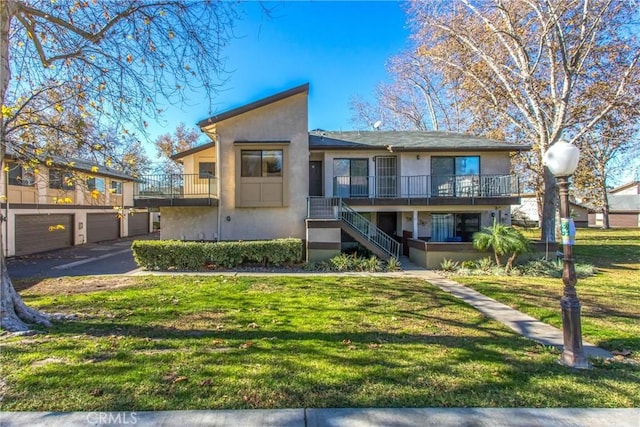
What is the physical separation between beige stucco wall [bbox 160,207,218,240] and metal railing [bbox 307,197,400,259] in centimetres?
421

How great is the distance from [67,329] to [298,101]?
37.9 feet

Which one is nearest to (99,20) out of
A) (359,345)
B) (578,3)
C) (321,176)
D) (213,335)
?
(213,335)

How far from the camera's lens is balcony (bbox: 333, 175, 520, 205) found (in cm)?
1417

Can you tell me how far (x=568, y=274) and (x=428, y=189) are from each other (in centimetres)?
1125

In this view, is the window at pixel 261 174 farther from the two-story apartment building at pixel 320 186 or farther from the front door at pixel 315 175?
the front door at pixel 315 175

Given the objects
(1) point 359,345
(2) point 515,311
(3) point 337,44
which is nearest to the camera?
(1) point 359,345

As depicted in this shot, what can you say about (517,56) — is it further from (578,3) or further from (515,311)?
(515,311)

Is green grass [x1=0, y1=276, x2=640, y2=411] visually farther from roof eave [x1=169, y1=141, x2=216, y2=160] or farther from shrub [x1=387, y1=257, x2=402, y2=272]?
roof eave [x1=169, y1=141, x2=216, y2=160]

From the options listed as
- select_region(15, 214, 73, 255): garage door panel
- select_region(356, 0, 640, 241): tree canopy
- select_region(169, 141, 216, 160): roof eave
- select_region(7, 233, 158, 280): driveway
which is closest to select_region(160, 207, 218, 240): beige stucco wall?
select_region(7, 233, 158, 280): driveway

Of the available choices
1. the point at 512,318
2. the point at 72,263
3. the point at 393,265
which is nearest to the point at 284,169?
the point at 393,265

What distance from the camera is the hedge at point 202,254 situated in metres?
12.0

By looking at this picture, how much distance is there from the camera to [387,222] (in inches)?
666

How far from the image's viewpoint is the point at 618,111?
1605 cm

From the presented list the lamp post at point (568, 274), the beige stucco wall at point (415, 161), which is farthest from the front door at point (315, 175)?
the lamp post at point (568, 274)
